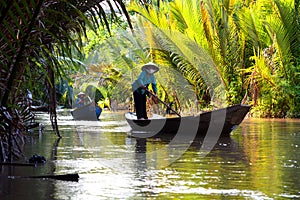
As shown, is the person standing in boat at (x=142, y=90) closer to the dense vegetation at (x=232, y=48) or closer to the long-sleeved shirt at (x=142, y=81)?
the long-sleeved shirt at (x=142, y=81)

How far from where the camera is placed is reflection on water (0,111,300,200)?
641 cm

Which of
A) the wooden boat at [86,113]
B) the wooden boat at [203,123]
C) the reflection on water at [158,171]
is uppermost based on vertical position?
the wooden boat at [86,113]

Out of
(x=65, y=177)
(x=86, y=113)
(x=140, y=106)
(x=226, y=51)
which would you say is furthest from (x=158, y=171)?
(x=86, y=113)

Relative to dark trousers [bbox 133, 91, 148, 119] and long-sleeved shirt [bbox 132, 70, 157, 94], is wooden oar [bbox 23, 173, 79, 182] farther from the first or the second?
long-sleeved shirt [bbox 132, 70, 157, 94]

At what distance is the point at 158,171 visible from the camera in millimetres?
8195

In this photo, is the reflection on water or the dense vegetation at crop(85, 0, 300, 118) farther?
the dense vegetation at crop(85, 0, 300, 118)

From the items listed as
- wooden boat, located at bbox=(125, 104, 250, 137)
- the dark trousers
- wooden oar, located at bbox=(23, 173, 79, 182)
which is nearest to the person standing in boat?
the dark trousers

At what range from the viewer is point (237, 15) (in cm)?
2472

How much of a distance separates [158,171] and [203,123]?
6.47 metres

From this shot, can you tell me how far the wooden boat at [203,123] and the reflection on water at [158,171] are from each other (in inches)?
53.5

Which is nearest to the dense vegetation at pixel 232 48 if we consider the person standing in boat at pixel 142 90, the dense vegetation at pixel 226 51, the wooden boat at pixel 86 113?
the dense vegetation at pixel 226 51

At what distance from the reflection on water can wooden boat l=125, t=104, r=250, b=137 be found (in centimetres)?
136

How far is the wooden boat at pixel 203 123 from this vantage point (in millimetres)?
14273

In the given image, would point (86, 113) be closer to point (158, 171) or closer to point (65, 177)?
point (158, 171)
